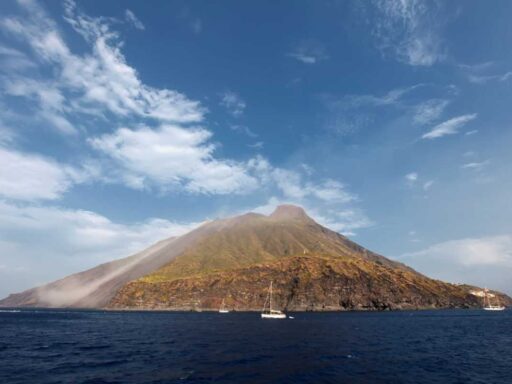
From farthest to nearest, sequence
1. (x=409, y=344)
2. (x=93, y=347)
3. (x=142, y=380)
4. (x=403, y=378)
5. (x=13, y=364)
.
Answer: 1. (x=409, y=344)
2. (x=93, y=347)
3. (x=13, y=364)
4. (x=403, y=378)
5. (x=142, y=380)

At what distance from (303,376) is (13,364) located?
4863cm

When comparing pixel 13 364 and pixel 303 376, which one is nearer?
pixel 303 376

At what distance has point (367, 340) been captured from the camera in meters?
105

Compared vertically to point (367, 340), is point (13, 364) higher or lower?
lower

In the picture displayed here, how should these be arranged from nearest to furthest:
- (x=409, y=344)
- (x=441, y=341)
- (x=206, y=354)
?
(x=206, y=354), (x=409, y=344), (x=441, y=341)

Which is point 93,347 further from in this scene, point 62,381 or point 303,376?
point 303,376

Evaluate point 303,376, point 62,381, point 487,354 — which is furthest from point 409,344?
point 62,381

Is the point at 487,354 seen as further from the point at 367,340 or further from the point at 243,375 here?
the point at 243,375

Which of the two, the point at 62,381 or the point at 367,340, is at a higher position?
the point at 367,340

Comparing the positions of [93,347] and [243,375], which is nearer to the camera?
[243,375]

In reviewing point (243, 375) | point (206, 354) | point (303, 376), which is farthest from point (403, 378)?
point (206, 354)

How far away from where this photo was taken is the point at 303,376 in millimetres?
59094

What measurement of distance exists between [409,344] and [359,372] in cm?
4398

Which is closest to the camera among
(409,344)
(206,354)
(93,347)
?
(206,354)
